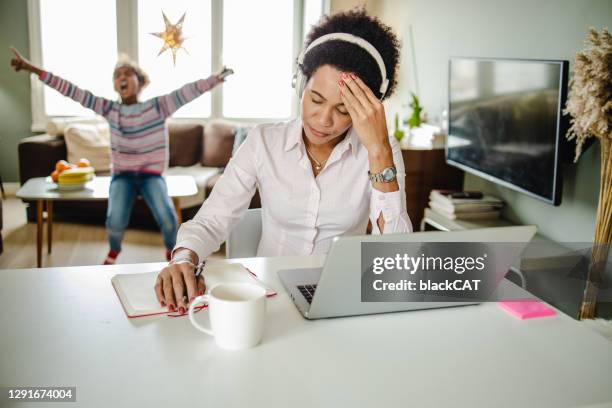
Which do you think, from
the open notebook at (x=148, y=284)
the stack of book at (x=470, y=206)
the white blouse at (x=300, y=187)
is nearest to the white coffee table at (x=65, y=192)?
the stack of book at (x=470, y=206)

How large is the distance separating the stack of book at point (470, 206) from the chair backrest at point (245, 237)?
1.62 m

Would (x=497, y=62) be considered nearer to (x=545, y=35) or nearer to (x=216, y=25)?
(x=545, y=35)

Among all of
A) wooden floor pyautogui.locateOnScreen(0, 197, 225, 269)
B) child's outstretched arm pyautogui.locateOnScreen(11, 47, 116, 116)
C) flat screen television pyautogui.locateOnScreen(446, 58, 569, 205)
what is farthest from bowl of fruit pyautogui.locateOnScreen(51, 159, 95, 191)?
flat screen television pyautogui.locateOnScreen(446, 58, 569, 205)

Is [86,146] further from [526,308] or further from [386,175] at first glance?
[526,308]

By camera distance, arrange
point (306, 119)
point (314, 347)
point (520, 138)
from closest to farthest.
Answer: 1. point (314, 347)
2. point (306, 119)
3. point (520, 138)

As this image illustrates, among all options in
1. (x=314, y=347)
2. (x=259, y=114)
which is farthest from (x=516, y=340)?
(x=259, y=114)

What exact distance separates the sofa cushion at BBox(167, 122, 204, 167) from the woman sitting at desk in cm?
340

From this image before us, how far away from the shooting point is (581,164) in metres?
2.39

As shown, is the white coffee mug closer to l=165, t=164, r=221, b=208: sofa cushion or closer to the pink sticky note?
the pink sticky note

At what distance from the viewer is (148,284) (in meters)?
1.12

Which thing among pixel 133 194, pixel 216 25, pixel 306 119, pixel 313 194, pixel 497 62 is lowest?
pixel 133 194

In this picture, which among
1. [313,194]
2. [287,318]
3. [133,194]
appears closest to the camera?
[287,318]

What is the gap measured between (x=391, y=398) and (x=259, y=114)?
552cm

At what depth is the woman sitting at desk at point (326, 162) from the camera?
55.2 inches
